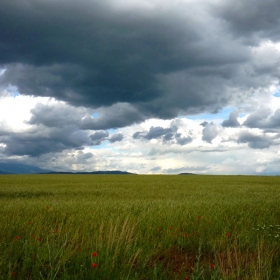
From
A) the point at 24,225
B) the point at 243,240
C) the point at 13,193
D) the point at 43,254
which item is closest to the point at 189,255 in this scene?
the point at 243,240

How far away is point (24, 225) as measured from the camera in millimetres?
7449

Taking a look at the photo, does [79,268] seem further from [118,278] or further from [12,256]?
[12,256]

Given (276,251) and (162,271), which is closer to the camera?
(162,271)

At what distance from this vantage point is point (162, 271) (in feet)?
16.3

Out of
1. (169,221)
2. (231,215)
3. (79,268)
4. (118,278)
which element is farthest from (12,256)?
(231,215)

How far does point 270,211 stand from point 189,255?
22.5ft

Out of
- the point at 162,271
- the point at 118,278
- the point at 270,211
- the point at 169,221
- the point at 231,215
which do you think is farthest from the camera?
the point at 270,211

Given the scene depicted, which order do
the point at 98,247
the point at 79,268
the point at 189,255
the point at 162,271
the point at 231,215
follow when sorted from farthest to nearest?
the point at 231,215
the point at 189,255
the point at 98,247
the point at 162,271
the point at 79,268

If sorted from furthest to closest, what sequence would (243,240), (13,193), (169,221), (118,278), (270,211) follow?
1. (13,193)
2. (270,211)
3. (169,221)
4. (243,240)
5. (118,278)

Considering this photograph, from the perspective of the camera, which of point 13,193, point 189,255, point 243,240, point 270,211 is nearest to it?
point 189,255

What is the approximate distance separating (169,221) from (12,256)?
4535 millimetres

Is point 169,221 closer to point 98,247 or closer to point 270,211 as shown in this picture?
point 98,247

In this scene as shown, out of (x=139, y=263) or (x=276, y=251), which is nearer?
(x=139, y=263)

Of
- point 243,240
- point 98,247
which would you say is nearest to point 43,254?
point 98,247
